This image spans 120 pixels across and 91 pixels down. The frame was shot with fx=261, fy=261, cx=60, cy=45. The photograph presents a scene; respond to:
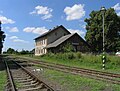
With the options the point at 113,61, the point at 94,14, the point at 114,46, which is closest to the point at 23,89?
the point at 113,61

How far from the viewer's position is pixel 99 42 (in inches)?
2660

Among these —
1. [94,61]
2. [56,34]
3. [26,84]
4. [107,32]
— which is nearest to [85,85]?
[26,84]

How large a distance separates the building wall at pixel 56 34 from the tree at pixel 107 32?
22.8ft

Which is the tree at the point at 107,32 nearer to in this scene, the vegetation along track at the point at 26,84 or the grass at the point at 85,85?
the vegetation along track at the point at 26,84

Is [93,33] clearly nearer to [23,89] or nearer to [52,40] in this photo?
[52,40]

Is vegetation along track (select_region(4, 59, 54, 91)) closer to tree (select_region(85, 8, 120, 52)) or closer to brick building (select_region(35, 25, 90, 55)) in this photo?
brick building (select_region(35, 25, 90, 55))

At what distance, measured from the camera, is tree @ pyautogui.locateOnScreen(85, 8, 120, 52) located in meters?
65.6

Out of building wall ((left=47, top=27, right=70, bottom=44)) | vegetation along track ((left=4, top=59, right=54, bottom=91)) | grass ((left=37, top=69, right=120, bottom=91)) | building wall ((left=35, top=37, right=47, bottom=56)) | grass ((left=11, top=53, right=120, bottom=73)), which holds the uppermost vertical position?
building wall ((left=47, top=27, right=70, bottom=44))

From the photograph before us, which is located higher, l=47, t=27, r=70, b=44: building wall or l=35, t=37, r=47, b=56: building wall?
l=47, t=27, r=70, b=44: building wall

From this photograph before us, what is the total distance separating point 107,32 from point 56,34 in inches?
563

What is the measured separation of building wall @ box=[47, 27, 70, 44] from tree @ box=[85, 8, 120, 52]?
6.94m

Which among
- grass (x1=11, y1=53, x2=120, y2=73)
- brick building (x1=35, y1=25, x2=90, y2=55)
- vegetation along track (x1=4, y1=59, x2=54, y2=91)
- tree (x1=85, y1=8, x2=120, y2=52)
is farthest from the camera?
tree (x1=85, y1=8, x2=120, y2=52)

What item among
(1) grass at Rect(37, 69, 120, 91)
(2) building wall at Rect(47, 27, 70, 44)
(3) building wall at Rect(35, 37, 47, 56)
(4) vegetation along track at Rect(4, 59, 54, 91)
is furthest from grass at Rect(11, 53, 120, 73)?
(3) building wall at Rect(35, 37, 47, 56)

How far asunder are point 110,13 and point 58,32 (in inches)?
591
